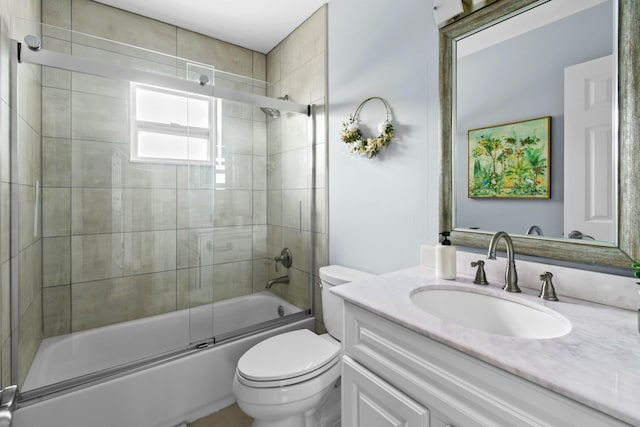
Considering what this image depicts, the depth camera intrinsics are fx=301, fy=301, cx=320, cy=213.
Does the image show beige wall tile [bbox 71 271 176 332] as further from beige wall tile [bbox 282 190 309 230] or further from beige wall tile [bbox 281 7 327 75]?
beige wall tile [bbox 281 7 327 75]

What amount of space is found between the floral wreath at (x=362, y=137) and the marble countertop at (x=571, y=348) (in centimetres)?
85

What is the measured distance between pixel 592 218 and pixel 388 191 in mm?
822

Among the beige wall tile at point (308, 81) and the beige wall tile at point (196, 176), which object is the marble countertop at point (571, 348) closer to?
the beige wall tile at point (196, 176)

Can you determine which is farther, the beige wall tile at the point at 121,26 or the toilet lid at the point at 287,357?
the beige wall tile at the point at 121,26

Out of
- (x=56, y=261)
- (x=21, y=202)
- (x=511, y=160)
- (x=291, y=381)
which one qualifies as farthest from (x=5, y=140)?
(x=511, y=160)

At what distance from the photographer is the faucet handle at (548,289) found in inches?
36.1

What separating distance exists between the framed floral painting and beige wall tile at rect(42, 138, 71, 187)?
6.52 feet

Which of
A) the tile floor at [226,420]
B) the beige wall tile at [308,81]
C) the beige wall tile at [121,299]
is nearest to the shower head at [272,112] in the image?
the beige wall tile at [308,81]

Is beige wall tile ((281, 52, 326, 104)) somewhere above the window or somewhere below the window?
above

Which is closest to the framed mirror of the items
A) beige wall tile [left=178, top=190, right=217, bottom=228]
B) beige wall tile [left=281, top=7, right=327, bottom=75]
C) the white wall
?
the white wall

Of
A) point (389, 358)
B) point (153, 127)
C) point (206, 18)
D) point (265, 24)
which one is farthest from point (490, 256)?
point (206, 18)

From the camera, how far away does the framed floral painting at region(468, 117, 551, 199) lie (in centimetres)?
102

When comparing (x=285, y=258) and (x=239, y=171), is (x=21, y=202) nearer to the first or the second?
(x=239, y=171)

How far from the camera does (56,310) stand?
1616 mm
